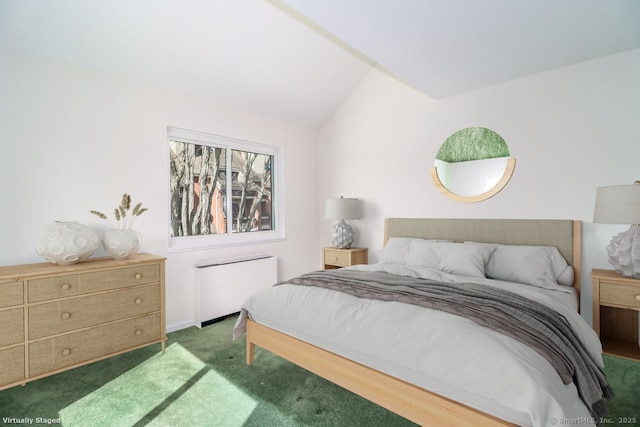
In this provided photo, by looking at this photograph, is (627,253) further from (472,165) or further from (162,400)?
(162,400)

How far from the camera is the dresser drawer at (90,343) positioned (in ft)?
6.85

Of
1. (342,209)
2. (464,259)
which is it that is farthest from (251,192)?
(464,259)

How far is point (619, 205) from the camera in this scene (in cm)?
225

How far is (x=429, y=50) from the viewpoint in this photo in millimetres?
2561

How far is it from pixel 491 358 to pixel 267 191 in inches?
133

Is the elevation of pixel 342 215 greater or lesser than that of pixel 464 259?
greater

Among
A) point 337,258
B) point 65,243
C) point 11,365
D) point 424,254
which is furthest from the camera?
point 337,258

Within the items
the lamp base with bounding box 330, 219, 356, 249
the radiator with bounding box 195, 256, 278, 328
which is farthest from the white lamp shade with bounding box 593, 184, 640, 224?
the radiator with bounding box 195, 256, 278, 328

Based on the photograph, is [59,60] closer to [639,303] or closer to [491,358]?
[491,358]

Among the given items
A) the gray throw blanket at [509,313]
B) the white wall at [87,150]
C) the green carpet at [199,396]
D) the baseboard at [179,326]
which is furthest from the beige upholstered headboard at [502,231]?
the baseboard at [179,326]

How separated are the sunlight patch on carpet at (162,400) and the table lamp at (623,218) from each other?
2.75 meters

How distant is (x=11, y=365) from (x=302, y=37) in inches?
135

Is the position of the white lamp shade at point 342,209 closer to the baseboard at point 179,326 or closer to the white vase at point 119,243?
the baseboard at point 179,326

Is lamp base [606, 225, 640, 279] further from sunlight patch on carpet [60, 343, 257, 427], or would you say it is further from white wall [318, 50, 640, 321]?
sunlight patch on carpet [60, 343, 257, 427]
